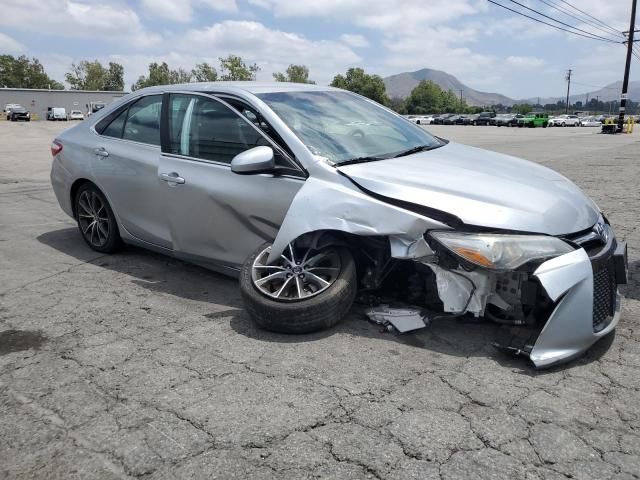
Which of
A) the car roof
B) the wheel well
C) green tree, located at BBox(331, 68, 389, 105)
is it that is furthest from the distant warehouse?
the car roof

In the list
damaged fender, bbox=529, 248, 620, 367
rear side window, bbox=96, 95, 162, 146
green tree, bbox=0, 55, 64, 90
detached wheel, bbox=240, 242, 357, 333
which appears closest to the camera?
damaged fender, bbox=529, 248, 620, 367

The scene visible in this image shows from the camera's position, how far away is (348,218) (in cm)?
337

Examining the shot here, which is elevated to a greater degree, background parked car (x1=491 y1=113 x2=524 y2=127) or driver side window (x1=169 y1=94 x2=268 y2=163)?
background parked car (x1=491 y1=113 x2=524 y2=127)

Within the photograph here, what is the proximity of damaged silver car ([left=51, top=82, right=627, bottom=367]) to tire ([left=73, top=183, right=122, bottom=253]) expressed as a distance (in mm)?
323

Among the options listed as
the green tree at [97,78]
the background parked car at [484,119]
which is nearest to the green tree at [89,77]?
the green tree at [97,78]

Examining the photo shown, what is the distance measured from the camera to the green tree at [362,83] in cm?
9631

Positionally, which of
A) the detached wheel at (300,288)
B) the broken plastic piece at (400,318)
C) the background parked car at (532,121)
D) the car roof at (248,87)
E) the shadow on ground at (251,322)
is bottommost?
the shadow on ground at (251,322)

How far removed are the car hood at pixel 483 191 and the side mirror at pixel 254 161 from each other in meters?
0.49

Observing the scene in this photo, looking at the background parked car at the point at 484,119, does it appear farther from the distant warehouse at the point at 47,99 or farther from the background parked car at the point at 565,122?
the distant warehouse at the point at 47,99

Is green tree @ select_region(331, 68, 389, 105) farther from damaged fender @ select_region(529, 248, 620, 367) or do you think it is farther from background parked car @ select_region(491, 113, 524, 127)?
damaged fender @ select_region(529, 248, 620, 367)

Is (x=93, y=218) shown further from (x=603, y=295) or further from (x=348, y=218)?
(x=603, y=295)

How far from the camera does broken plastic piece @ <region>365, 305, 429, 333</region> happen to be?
3.52 metres

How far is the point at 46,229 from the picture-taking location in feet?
21.9

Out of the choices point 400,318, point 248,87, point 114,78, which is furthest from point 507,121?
point 114,78
